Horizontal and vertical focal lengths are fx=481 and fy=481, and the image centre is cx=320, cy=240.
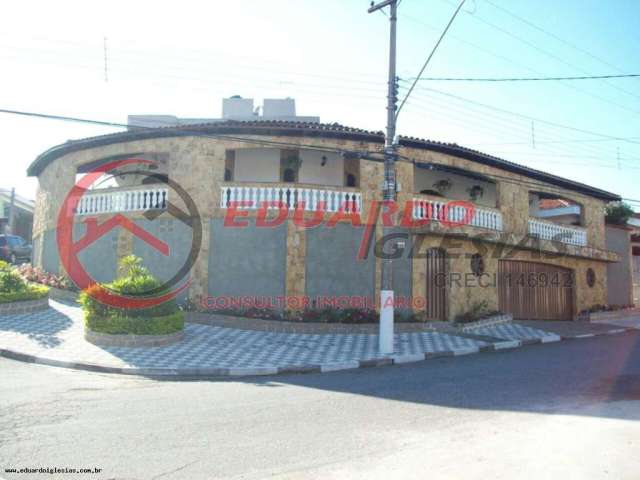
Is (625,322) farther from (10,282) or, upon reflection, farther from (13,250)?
(13,250)

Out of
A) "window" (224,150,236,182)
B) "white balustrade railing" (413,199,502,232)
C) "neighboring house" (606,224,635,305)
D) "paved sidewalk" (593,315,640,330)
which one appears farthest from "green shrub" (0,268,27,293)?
"neighboring house" (606,224,635,305)

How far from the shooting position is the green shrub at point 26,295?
1216cm

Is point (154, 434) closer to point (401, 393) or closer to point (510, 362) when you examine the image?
point (401, 393)

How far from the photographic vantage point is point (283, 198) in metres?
13.4

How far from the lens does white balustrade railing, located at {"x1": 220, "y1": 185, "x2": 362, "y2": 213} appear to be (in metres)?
13.4

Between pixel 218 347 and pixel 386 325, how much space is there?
3.64 meters

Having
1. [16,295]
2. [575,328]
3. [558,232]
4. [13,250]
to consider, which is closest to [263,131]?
[16,295]

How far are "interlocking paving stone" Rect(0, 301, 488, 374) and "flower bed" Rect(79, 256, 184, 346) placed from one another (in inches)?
9.1

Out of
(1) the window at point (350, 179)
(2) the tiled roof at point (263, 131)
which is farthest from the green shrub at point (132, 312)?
(1) the window at point (350, 179)

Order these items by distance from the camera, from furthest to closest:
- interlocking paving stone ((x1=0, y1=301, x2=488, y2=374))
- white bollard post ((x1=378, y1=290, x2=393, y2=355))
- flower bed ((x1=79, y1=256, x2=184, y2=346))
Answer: white bollard post ((x1=378, y1=290, x2=393, y2=355))
flower bed ((x1=79, y1=256, x2=184, y2=346))
interlocking paving stone ((x1=0, y1=301, x2=488, y2=374))

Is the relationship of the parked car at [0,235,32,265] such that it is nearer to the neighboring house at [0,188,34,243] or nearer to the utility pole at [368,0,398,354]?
the neighboring house at [0,188,34,243]

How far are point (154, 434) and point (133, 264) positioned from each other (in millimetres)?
6755

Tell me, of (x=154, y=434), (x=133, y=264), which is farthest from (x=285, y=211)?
(x=154, y=434)

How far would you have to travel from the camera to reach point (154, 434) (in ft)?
16.1
